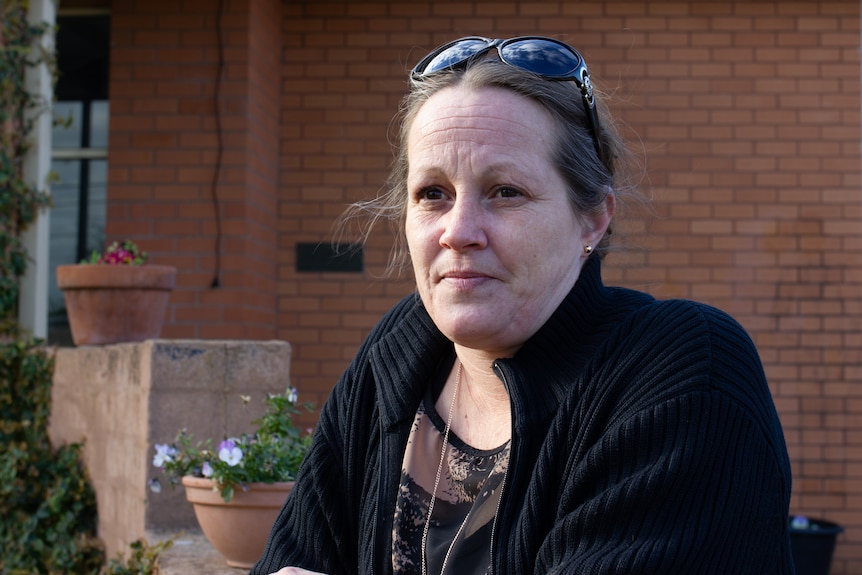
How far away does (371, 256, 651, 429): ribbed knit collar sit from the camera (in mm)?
1631

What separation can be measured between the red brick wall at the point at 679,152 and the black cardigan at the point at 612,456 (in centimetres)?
351

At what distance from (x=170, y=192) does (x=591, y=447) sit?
408cm

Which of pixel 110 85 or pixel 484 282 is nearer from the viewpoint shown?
pixel 484 282

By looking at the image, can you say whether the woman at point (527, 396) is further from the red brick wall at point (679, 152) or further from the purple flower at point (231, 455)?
the red brick wall at point (679, 152)

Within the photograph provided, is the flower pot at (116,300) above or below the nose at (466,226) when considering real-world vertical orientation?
below

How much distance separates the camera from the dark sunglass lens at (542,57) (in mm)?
1689

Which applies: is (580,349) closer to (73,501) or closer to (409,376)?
(409,376)

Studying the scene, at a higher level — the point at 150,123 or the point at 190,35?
the point at 190,35

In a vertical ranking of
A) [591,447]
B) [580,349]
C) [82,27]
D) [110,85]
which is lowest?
[591,447]

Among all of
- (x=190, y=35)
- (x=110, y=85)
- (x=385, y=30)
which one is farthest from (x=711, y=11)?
(x=110, y=85)

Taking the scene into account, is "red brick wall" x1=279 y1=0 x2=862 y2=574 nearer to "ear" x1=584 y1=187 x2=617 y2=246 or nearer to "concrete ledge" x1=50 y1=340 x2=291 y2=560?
"concrete ledge" x1=50 y1=340 x2=291 y2=560

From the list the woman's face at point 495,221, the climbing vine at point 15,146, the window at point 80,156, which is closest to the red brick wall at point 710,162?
the window at point 80,156

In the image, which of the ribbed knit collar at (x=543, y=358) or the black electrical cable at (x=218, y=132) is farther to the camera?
the black electrical cable at (x=218, y=132)

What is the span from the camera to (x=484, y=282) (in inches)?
65.6
